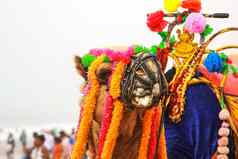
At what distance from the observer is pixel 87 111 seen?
2229mm

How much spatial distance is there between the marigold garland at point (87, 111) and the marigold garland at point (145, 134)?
0.60 feet

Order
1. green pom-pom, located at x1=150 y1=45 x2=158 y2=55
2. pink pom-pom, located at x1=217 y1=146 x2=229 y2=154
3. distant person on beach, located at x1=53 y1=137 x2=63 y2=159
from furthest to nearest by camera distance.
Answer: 1. distant person on beach, located at x1=53 y1=137 x2=63 y2=159
2. pink pom-pom, located at x1=217 y1=146 x2=229 y2=154
3. green pom-pom, located at x1=150 y1=45 x2=158 y2=55

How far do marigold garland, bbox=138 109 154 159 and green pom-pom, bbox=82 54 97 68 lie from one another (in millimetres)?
257

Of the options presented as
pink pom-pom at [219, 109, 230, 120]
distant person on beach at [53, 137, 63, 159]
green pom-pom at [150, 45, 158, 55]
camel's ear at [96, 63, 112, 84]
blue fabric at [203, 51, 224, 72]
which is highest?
green pom-pom at [150, 45, 158, 55]

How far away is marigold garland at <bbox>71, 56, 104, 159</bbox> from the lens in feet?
7.30

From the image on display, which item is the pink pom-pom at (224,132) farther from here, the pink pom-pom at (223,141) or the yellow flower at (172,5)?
the yellow flower at (172,5)

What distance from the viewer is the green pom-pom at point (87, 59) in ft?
7.44

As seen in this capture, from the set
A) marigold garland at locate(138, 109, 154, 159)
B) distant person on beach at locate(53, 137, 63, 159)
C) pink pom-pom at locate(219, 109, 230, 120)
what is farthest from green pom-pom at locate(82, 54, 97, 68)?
distant person on beach at locate(53, 137, 63, 159)

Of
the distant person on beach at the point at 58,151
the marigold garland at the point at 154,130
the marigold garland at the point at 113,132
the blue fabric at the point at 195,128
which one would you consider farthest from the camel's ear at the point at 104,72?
the distant person on beach at the point at 58,151

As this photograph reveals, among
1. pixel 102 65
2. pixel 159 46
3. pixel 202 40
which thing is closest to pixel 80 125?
pixel 102 65

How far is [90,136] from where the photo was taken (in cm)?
229

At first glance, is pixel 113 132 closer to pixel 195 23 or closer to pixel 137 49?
pixel 137 49

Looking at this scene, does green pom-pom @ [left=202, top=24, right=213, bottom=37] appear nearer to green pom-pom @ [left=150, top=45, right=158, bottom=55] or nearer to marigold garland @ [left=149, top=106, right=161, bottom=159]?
green pom-pom @ [left=150, top=45, right=158, bottom=55]

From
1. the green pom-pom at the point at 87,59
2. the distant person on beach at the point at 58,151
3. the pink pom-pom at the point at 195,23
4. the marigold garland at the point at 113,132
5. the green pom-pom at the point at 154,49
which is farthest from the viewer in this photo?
the distant person on beach at the point at 58,151
